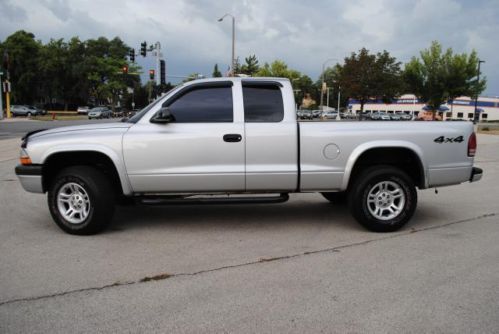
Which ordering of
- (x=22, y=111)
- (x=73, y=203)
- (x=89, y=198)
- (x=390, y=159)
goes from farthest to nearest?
(x=22, y=111) → (x=390, y=159) → (x=73, y=203) → (x=89, y=198)

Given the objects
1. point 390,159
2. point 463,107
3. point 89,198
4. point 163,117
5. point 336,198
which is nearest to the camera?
point 163,117

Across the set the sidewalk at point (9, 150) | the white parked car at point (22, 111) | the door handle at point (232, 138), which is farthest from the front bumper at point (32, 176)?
the white parked car at point (22, 111)

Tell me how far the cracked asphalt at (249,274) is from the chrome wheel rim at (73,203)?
0.78 feet

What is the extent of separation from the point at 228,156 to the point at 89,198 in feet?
5.55

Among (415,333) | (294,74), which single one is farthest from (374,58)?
(415,333)

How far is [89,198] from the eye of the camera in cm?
536

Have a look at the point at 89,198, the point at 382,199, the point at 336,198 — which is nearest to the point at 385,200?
the point at 382,199

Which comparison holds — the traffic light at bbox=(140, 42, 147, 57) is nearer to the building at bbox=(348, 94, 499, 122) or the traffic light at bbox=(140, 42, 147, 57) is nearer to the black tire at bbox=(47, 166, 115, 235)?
the black tire at bbox=(47, 166, 115, 235)

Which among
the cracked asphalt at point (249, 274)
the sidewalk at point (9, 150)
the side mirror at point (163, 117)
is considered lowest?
the cracked asphalt at point (249, 274)

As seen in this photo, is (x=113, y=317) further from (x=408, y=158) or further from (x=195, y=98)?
(x=408, y=158)

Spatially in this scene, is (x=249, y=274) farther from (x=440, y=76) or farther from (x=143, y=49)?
(x=440, y=76)

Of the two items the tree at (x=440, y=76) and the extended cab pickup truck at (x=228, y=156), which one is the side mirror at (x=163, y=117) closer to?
the extended cab pickup truck at (x=228, y=156)

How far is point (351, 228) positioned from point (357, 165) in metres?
0.81

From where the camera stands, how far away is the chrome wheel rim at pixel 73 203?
5.44 m
